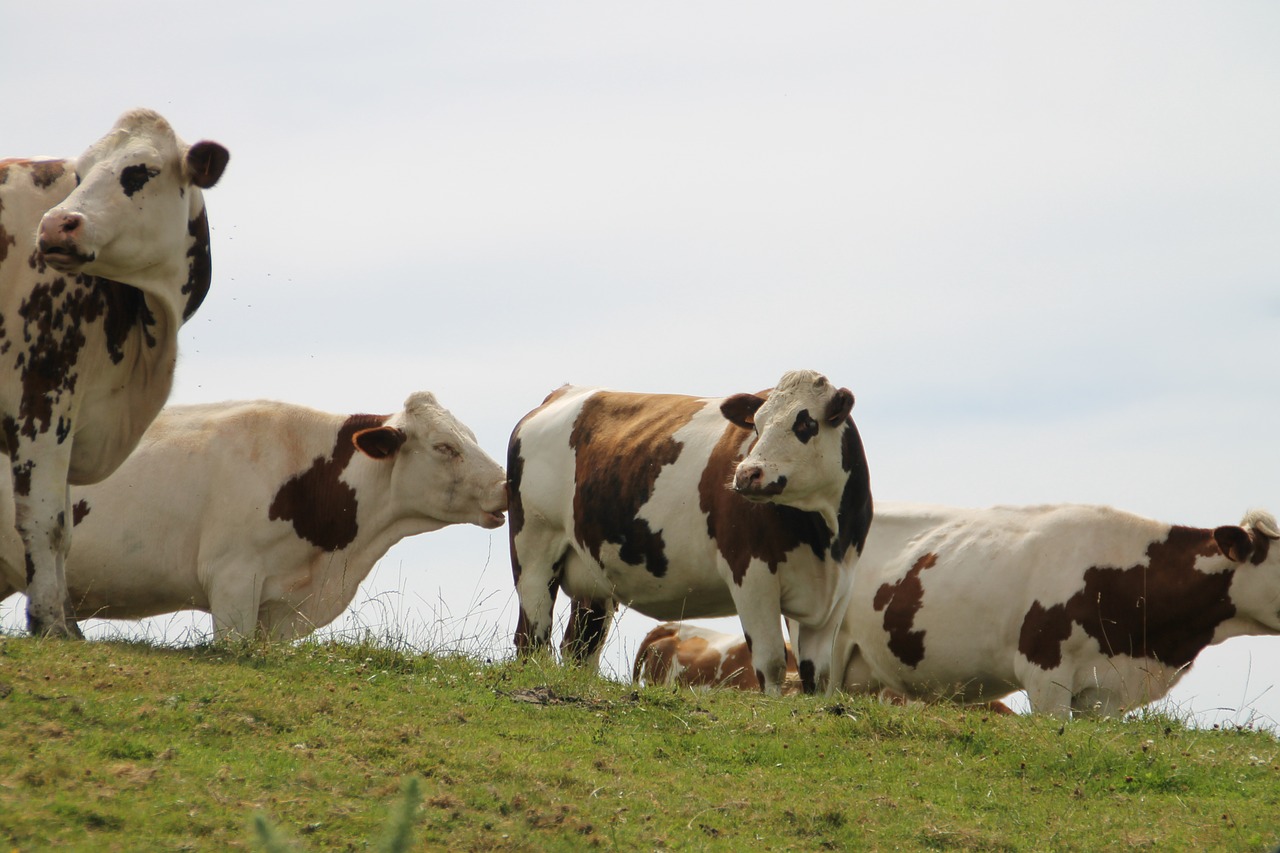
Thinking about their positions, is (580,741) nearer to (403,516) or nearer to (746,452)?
(746,452)

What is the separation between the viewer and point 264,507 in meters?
12.4

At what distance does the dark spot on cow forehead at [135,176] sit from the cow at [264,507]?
4.16m

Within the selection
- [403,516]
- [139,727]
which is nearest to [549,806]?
[139,727]

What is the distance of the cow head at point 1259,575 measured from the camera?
42.2ft

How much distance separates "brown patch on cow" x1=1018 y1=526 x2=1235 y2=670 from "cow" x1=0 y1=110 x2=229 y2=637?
309 inches

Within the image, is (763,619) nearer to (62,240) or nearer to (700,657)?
(700,657)

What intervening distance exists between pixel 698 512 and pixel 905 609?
3.41m

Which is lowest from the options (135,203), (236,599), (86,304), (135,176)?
(236,599)

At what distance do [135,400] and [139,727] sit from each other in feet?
10.3

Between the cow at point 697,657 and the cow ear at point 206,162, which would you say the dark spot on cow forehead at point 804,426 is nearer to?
the cow at point 697,657

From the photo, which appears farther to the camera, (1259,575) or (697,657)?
(697,657)

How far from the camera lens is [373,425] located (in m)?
13.3

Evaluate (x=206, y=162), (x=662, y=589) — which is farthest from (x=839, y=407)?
(x=206, y=162)

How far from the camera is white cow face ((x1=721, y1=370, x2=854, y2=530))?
1086 cm
